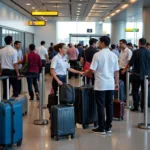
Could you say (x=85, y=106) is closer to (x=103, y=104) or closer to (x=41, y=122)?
(x=103, y=104)

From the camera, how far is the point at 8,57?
24.7 feet

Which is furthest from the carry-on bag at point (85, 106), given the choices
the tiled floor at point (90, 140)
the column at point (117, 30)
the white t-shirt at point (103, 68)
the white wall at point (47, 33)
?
the white wall at point (47, 33)

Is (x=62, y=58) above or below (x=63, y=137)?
above

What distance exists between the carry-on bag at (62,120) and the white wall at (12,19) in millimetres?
10528

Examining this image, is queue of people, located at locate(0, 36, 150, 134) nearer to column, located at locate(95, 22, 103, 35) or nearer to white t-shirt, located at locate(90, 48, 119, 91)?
white t-shirt, located at locate(90, 48, 119, 91)

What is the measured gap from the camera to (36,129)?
20.8 feet

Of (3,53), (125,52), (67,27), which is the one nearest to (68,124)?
(3,53)

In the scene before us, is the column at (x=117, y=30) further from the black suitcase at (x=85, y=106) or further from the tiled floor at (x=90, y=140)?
the black suitcase at (x=85, y=106)

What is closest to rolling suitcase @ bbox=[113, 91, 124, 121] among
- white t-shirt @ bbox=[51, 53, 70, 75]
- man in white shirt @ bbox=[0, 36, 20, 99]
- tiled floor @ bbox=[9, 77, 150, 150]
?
tiled floor @ bbox=[9, 77, 150, 150]

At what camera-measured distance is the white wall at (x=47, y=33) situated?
29.9 meters

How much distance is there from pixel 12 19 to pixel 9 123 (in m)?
14.2

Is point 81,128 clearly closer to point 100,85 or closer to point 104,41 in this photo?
point 100,85

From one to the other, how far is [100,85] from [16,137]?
1.76 metres

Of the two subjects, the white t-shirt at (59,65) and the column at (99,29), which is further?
the column at (99,29)
